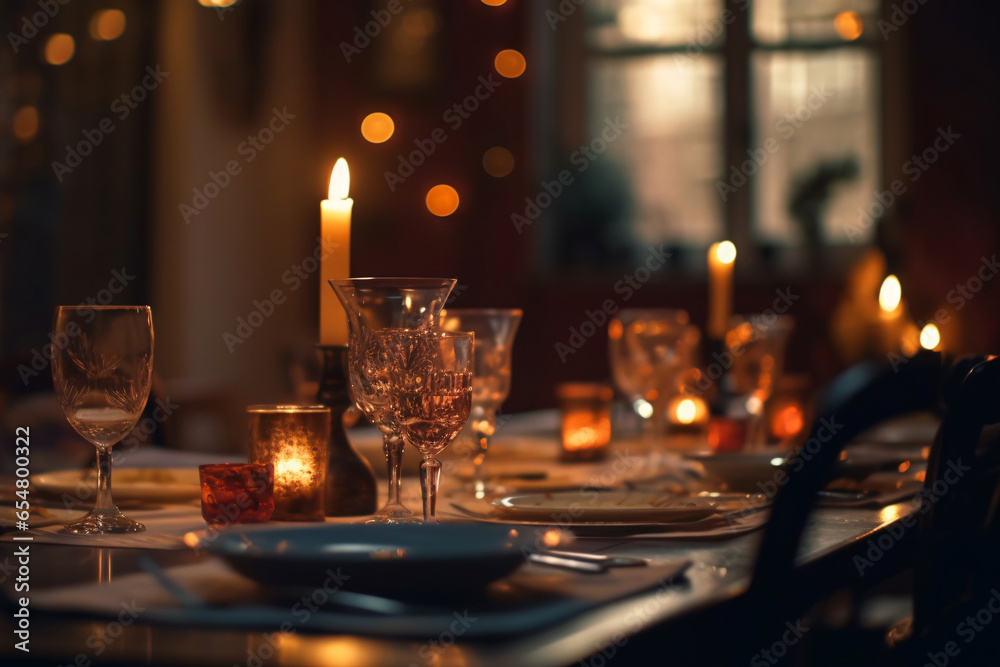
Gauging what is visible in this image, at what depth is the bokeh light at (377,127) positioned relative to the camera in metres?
4.96

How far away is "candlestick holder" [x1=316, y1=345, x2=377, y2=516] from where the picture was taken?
0.99 m

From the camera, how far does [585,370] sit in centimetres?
469

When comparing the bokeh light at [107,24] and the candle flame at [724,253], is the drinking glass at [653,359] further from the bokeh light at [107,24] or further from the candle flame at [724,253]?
the bokeh light at [107,24]

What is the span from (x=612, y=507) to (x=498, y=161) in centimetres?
397

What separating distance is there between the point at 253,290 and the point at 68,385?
4115mm

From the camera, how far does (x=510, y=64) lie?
479 centimetres

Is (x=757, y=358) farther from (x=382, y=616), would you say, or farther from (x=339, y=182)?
(x=382, y=616)

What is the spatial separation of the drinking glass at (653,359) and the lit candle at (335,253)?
0.63 metres

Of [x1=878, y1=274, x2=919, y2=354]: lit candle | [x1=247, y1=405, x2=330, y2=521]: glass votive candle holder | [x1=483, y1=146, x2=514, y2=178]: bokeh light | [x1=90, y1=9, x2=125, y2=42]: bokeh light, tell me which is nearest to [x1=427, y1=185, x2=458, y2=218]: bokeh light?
[x1=483, y1=146, x2=514, y2=178]: bokeh light

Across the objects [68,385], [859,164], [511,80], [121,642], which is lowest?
[121,642]

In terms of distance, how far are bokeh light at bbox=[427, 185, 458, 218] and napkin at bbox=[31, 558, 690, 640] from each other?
421 cm

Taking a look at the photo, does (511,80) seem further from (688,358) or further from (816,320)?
(688,358)

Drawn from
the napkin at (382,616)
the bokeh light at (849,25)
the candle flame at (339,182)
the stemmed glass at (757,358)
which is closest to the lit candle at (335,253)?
the candle flame at (339,182)

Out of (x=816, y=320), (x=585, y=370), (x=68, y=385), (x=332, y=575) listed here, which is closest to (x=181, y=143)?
(x=585, y=370)
